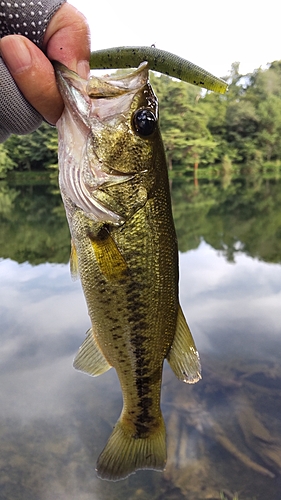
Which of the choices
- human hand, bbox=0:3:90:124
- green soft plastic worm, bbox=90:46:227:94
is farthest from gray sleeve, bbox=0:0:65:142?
green soft plastic worm, bbox=90:46:227:94

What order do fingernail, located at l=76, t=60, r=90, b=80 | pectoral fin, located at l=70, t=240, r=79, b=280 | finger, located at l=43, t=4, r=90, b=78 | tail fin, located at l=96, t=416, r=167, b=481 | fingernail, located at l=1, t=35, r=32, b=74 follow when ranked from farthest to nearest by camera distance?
tail fin, located at l=96, t=416, r=167, b=481 → pectoral fin, located at l=70, t=240, r=79, b=280 → fingernail, located at l=76, t=60, r=90, b=80 → finger, located at l=43, t=4, r=90, b=78 → fingernail, located at l=1, t=35, r=32, b=74

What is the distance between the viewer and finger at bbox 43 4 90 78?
1.49 meters

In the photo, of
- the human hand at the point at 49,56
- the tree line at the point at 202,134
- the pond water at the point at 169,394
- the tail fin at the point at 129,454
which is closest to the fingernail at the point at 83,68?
the human hand at the point at 49,56

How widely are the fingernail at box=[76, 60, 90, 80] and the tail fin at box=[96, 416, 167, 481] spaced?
176 centimetres

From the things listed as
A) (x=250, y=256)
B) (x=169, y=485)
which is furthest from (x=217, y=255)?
(x=169, y=485)

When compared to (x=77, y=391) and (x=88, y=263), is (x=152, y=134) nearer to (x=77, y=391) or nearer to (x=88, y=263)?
(x=88, y=263)

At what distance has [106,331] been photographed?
1920mm

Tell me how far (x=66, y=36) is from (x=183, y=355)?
152 centimetres

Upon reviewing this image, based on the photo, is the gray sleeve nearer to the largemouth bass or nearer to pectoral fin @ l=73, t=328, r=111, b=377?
the largemouth bass

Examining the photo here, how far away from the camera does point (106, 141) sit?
1.71 meters

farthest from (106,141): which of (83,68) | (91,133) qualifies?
(83,68)

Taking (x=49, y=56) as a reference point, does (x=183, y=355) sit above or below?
below

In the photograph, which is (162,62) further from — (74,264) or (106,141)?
(74,264)

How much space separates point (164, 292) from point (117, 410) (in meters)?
5.20
